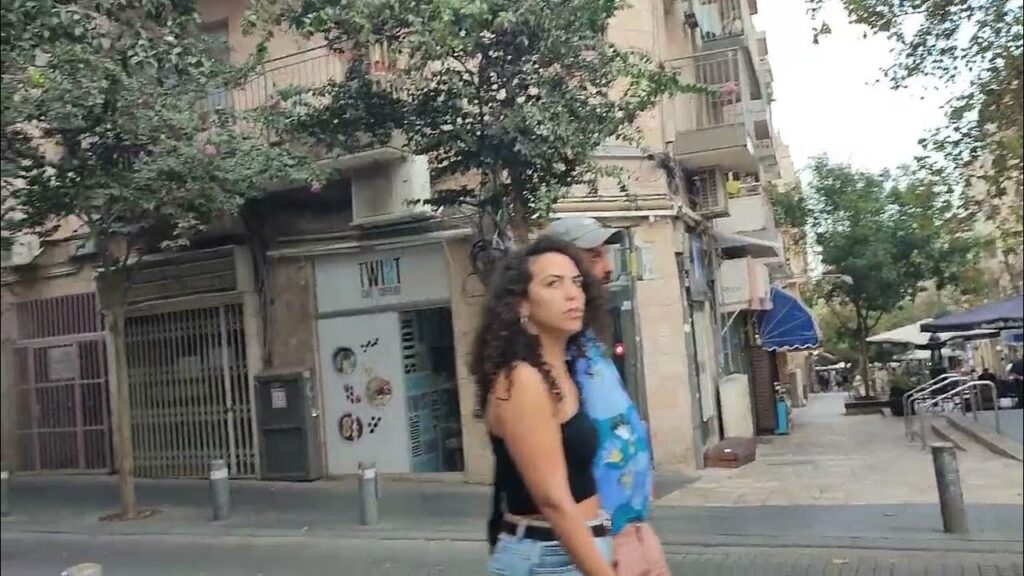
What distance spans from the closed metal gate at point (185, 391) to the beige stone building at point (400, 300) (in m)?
0.02

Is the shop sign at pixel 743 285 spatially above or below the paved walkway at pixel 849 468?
above

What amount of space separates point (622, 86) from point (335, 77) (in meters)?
2.53

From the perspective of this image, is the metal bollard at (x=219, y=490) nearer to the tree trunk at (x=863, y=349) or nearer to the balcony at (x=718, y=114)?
the balcony at (x=718, y=114)

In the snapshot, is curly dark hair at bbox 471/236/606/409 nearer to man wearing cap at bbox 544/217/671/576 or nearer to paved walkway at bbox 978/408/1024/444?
man wearing cap at bbox 544/217/671/576

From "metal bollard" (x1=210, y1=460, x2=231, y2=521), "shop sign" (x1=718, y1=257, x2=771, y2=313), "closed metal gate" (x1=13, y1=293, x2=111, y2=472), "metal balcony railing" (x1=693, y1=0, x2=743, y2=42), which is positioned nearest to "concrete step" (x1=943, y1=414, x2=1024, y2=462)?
"closed metal gate" (x1=13, y1=293, x2=111, y2=472)

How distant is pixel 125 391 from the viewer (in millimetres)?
5277

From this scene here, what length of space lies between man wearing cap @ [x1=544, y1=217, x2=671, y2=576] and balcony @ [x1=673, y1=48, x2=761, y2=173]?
14.6 ft

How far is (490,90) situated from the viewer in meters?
8.07

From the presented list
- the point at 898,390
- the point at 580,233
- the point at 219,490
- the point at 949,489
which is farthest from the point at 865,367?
the point at 219,490


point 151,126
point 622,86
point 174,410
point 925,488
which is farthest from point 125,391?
point 622,86

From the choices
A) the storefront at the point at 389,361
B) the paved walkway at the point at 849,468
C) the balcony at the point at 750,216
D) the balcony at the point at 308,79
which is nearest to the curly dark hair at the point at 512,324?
the paved walkway at the point at 849,468

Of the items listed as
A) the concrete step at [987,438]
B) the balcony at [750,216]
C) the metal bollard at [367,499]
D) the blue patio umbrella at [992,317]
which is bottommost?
the metal bollard at [367,499]

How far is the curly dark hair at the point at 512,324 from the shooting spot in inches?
89.5

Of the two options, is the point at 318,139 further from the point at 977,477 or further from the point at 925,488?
the point at 977,477
